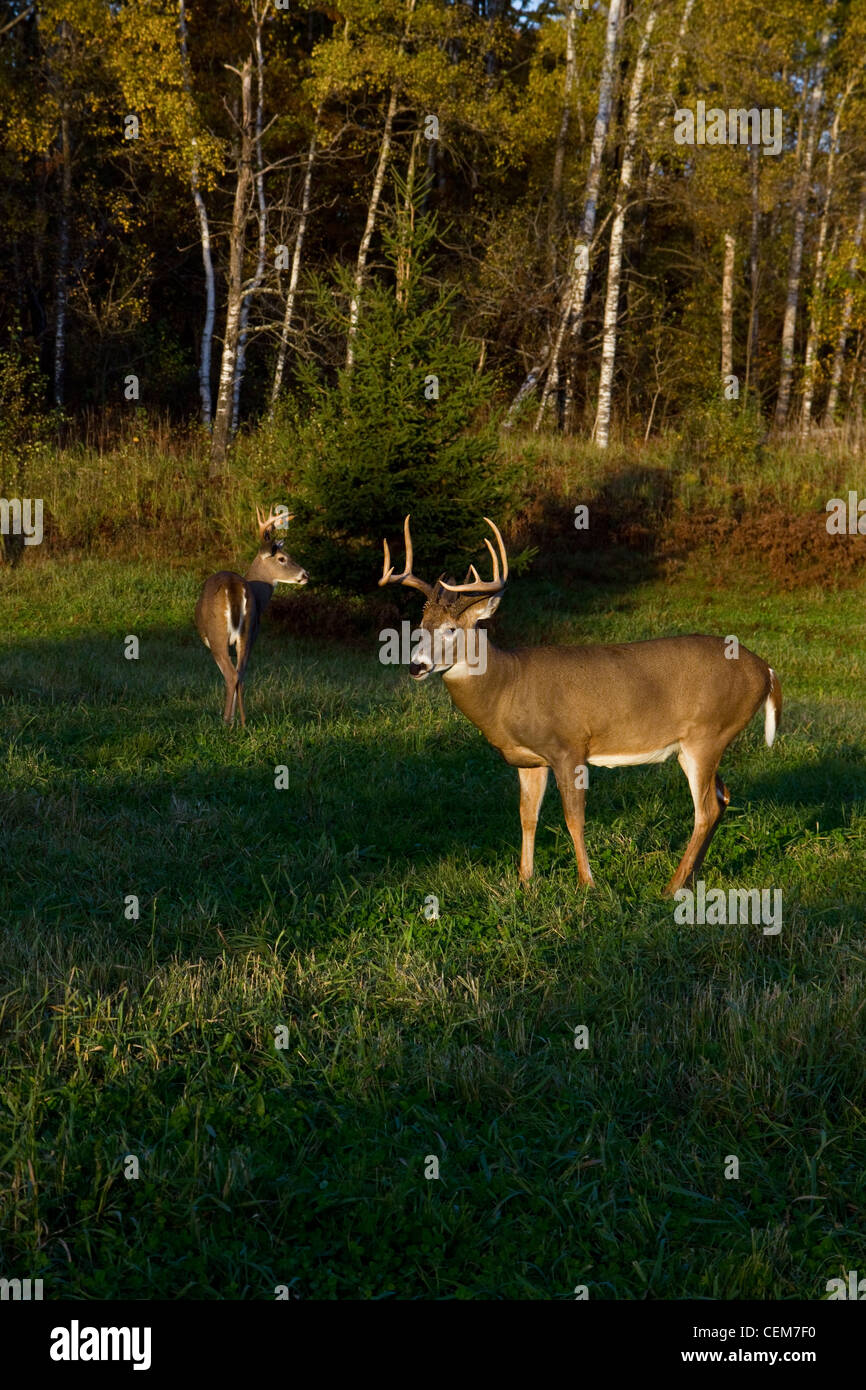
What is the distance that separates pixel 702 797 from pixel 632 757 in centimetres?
44

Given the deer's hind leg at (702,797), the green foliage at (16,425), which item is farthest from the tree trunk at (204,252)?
the deer's hind leg at (702,797)

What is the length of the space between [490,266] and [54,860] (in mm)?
21934

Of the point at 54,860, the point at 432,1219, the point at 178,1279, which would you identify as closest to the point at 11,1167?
the point at 178,1279

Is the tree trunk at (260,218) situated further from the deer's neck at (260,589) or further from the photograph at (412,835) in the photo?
the deer's neck at (260,589)

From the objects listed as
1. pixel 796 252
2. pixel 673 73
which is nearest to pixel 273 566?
pixel 673 73

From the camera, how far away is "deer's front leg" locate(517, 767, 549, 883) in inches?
267

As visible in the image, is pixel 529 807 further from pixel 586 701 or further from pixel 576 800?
pixel 586 701

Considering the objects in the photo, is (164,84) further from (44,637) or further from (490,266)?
(44,637)

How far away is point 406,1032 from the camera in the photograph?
15.9 ft

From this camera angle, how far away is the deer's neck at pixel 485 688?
6703 millimetres

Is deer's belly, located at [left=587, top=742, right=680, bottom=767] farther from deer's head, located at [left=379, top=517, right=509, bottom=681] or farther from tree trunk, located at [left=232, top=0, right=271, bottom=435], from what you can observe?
tree trunk, located at [left=232, top=0, right=271, bottom=435]

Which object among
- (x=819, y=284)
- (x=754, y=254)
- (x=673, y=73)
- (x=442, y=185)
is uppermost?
(x=673, y=73)

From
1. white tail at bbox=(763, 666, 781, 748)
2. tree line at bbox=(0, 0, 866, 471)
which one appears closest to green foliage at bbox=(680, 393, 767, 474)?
tree line at bbox=(0, 0, 866, 471)

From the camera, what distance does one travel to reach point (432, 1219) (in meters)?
3.72
